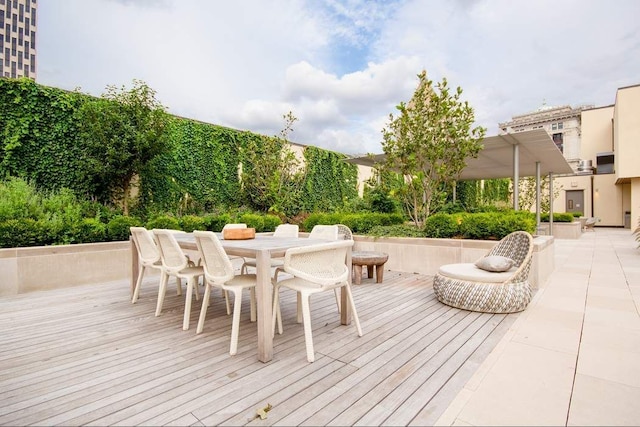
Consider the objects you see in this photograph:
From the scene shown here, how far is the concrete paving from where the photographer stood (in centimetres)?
159

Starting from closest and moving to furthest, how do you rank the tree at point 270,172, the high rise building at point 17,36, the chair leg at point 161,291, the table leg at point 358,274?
the chair leg at point 161,291, the table leg at point 358,274, the tree at point 270,172, the high rise building at point 17,36

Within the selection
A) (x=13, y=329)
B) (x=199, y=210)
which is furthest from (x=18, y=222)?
(x=199, y=210)

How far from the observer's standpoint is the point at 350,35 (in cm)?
790

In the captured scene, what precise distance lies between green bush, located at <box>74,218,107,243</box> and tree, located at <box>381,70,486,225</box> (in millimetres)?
5113

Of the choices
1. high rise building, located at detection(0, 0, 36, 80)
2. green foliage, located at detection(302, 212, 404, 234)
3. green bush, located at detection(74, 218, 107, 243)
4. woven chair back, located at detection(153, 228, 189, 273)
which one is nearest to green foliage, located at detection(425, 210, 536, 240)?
green foliage, located at detection(302, 212, 404, 234)

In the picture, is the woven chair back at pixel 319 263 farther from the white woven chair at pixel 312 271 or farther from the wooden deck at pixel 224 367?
the wooden deck at pixel 224 367

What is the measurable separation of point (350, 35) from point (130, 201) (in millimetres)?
6434

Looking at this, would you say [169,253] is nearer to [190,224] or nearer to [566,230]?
[190,224]

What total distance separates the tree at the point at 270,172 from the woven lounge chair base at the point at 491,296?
19.0 ft

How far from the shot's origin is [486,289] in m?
3.23

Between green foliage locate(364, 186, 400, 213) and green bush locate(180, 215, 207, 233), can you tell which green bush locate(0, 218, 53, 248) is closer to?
green bush locate(180, 215, 207, 233)

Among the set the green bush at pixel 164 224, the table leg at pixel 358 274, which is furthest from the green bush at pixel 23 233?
the table leg at pixel 358 274

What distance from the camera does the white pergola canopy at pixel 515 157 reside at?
6.59m

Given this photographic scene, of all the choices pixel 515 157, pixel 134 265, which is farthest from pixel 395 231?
pixel 134 265
